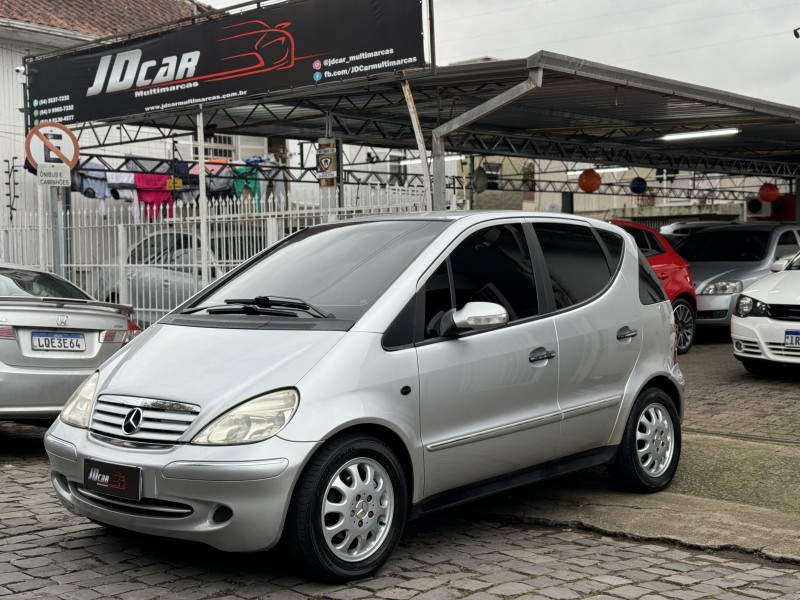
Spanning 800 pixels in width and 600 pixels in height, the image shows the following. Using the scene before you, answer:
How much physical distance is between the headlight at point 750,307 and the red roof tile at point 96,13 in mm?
13366

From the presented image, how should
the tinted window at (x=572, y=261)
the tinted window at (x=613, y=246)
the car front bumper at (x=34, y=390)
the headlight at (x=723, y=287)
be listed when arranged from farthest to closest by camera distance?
the headlight at (x=723, y=287)
the car front bumper at (x=34, y=390)
the tinted window at (x=613, y=246)
the tinted window at (x=572, y=261)

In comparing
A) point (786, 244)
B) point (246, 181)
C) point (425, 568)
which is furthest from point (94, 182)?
point (425, 568)

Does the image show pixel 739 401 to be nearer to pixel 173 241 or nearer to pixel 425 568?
pixel 425 568

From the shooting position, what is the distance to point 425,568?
4.66 m

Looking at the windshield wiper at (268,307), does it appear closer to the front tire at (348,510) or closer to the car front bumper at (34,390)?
the front tire at (348,510)

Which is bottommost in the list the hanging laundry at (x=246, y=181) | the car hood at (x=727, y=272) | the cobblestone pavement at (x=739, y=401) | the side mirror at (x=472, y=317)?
the cobblestone pavement at (x=739, y=401)

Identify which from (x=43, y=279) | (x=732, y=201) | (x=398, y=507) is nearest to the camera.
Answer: (x=398, y=507)

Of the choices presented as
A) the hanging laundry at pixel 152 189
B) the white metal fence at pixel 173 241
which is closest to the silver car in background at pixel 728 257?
the white metal fence at pixel 173 241

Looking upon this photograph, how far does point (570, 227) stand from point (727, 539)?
1927 millimetres

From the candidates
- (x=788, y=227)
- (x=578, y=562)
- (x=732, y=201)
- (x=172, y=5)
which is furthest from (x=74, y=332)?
(x=732, y=201)

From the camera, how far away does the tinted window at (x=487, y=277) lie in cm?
499

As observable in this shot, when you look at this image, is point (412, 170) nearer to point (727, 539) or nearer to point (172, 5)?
point (172, 5)

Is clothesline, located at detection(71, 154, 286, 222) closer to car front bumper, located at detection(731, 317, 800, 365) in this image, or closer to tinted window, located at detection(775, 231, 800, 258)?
tinted window, located at detection(775, 231, 800, 258)

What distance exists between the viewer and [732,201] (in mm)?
50844
